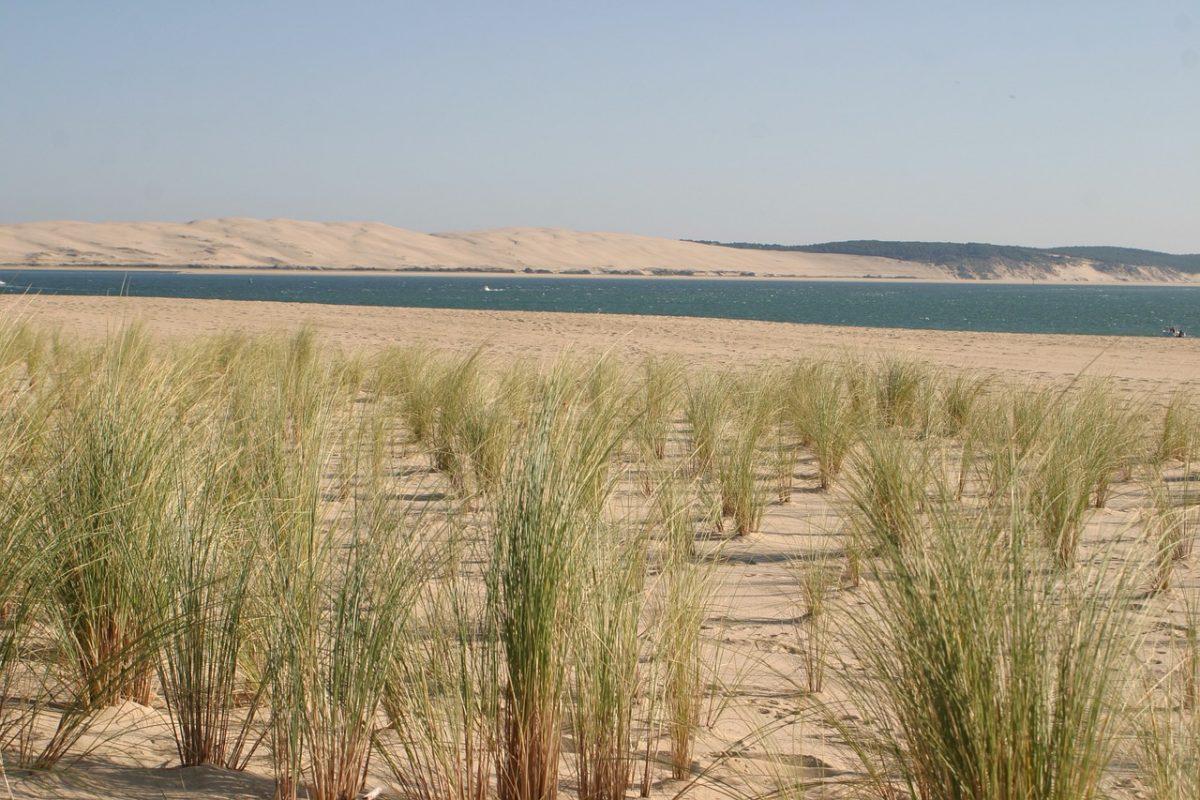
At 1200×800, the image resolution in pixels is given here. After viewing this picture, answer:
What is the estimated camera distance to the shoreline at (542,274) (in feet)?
288

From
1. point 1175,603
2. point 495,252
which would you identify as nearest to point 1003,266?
point 495,252

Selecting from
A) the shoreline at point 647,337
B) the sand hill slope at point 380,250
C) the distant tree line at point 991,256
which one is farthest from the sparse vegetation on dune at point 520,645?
the distant tree line at point 991,256

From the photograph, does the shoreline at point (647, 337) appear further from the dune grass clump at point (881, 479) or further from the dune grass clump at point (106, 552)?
the dune grass clump at point (106, 552)

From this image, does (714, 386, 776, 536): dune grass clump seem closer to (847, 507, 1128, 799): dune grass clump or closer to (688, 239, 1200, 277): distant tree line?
(847, 507, 1128, 799): dune grass clump

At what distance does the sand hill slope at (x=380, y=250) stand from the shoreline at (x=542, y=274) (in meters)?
0.77

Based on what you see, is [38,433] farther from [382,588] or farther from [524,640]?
[524,640]

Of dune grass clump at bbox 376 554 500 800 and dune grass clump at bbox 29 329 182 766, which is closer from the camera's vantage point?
dune grass clump at bbox 376 554 500 800

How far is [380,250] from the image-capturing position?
108m

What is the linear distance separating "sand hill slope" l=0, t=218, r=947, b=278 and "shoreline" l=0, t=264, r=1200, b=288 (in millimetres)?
768

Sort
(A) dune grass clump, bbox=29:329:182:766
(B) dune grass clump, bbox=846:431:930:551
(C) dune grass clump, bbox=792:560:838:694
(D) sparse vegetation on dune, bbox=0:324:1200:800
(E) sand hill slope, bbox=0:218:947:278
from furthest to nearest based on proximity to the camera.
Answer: (E) sand hill slope, bbox=0:218:947:278 < (B) dune grass clump, bbox=846:431:930:551 < (C) dune grass clump, bbox=792:560:838:694 < (A) dune grass clump, bbox=29:329:182:766 < (D) sparse vegetation on dune, bbox=0:324:1200:800

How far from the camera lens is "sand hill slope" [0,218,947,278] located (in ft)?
308

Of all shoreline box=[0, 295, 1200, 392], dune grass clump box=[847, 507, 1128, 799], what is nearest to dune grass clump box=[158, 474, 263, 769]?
dune grass clump box=[847, 507, 1128, 799]

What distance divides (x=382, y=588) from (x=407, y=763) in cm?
40

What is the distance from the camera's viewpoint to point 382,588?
176 cm
